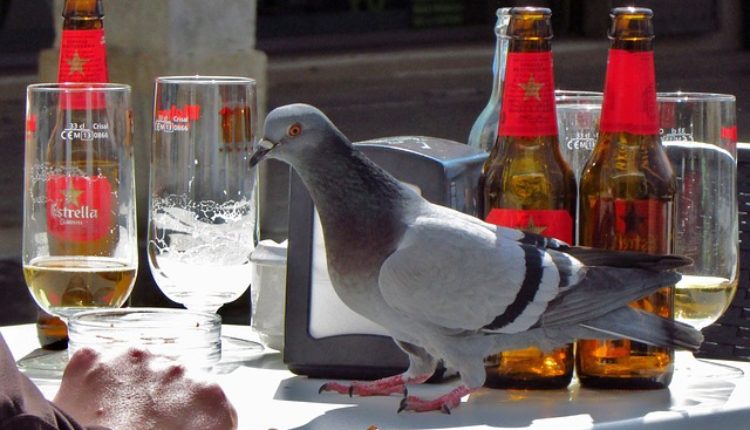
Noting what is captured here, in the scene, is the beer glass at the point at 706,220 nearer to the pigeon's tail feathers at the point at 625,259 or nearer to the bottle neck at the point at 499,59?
the pigeon's tail feathers at the point at 625,259

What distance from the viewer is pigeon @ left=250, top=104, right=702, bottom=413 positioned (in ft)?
6.50

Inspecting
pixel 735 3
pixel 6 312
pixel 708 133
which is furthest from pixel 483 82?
pixel 708 133

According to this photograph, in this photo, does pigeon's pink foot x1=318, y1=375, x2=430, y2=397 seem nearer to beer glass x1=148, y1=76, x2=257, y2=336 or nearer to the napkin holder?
the napkin holder

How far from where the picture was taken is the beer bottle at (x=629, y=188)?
2.08 m

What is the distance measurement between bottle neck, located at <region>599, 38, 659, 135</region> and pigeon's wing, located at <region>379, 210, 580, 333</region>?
8.9 inches

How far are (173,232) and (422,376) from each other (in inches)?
18.2

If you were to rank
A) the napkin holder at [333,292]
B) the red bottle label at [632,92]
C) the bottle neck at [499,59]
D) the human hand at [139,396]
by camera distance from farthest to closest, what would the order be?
the bottle neck at [499,59] < the napkin holder at [333,292] < the red bottle label at [632,92] < the human hand at [139,396]

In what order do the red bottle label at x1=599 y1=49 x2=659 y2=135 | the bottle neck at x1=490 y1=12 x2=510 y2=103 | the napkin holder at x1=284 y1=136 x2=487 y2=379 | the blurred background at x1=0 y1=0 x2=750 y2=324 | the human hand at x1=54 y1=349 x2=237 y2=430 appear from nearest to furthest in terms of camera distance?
the human hand at x1=54 y1=349 x2=237 y2=430
the red bottle label at x1=599 y1=49 x2=659 y2=135
the napkin holder at x1=284 y1=136 x2=487 y2=379
the bottle neck at x1=490 y1=12 x2=510 y2=103
the blurred background at x1=0 y1=0 x2=750 y2=324

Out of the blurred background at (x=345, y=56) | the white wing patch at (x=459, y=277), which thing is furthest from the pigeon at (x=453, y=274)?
the blurred background at (x=345, y=56)

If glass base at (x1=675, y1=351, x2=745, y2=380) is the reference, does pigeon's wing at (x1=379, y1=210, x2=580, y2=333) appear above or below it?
above

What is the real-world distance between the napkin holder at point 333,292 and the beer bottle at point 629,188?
0.63ft

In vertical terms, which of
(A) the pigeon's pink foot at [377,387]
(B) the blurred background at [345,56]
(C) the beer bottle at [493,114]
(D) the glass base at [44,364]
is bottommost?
(B) the blurred background at [345,56]

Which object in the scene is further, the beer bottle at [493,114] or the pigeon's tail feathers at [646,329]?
the beer bottle at [493,114]

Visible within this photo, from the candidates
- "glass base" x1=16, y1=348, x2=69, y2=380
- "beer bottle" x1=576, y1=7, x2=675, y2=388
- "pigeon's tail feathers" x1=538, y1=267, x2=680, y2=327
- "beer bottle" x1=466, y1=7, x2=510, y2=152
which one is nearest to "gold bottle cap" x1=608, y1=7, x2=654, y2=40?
"beer bottle" x1=576, y1=7, x2=675, y2=388
